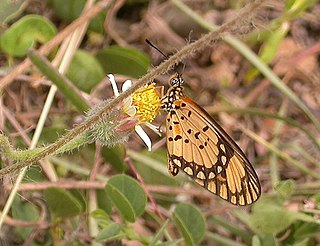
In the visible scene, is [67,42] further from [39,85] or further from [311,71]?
[311,71]

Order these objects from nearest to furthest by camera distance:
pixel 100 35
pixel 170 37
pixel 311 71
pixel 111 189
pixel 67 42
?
pixel 111 189 < pixel 67 42 < pixel 100 35 < pixel 170 37 < pixel 311 71

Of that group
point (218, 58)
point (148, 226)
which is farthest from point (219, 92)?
point (148, 226)

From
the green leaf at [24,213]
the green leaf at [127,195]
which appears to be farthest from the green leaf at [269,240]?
the green leaf at [24,213]

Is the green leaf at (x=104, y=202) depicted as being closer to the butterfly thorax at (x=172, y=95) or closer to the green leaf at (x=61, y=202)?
the green leaf at (x=61, y=202)

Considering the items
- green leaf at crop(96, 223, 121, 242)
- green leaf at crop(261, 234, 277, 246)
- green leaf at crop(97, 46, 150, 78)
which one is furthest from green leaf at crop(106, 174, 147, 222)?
green leaf at crop(97, 46, 150, 78)

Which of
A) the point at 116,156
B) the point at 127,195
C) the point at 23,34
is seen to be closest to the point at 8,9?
the point at 23,34

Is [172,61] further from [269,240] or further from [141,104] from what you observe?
[269,240]
